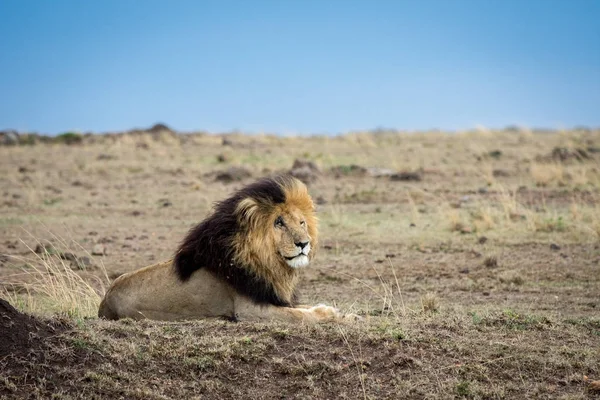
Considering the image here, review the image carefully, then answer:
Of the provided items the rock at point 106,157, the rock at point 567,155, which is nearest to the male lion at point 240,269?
the rock at point 567,155

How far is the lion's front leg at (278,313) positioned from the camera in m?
6.89

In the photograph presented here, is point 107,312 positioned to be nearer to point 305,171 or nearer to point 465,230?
point 465,230

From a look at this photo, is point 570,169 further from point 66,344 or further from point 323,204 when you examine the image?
point 66,344

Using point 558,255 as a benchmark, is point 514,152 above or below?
above

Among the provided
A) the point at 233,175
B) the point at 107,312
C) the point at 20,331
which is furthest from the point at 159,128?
the point at 20,331

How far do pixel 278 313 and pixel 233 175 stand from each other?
45.2 ft

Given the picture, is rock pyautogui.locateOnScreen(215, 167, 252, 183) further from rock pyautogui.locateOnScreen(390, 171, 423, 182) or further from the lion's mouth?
the lion's mouth

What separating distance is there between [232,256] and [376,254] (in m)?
5.24

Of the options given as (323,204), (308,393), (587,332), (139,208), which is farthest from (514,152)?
(308,393)

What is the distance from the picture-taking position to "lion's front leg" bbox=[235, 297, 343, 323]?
6895 millimetres

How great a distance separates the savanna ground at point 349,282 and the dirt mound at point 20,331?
0.01 meters

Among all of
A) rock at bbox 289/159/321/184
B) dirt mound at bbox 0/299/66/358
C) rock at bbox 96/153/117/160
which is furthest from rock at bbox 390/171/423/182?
dirt mound at bbox 0/299/66/358

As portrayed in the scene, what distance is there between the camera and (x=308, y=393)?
554 cm

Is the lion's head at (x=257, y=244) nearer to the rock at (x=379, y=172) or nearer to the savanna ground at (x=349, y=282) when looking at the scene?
the savanna ground at (x=349, y=282)
